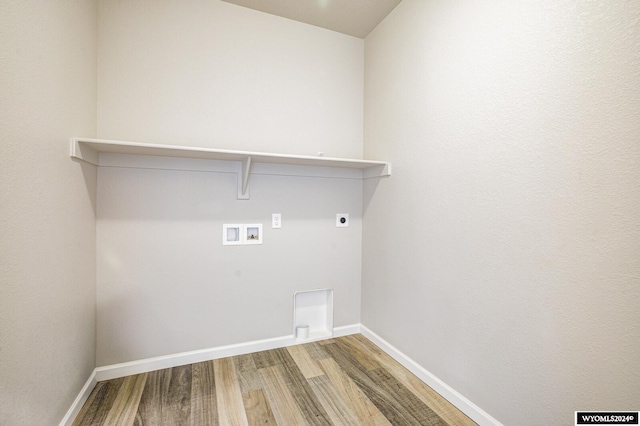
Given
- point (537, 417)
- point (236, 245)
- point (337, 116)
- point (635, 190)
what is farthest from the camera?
point (337, 116)

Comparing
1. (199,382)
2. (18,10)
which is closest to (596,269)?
(199,382)

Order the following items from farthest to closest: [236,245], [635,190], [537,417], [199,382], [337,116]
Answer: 1. [337,116]
2. [236,245]
3. [199,382]
4. [537,417]
5. [635,190]

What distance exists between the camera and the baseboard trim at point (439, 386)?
4.79ft

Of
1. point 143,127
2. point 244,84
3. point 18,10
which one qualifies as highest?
point 244,84

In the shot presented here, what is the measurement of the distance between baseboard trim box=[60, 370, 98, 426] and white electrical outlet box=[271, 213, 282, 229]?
1416 millimetres

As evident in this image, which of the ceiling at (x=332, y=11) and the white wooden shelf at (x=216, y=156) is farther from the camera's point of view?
the ceiling at (x=332, y=11)

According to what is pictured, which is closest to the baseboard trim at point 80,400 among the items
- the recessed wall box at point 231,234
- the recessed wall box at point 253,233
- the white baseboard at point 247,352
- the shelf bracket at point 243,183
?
the white baseboard at point 247,352

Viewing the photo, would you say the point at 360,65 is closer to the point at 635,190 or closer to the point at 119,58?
the point at 119,58

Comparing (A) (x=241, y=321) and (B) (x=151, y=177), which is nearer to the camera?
(B) (x=151, y=177)

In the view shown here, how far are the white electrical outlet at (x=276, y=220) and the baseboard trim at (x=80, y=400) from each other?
4.64 ft

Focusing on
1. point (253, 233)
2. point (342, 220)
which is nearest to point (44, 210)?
point (253, 233)

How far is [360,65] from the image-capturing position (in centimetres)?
250

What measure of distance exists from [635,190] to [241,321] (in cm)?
218

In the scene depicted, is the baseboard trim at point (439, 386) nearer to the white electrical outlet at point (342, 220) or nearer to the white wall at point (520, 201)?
the white wall at point (520, 201)
